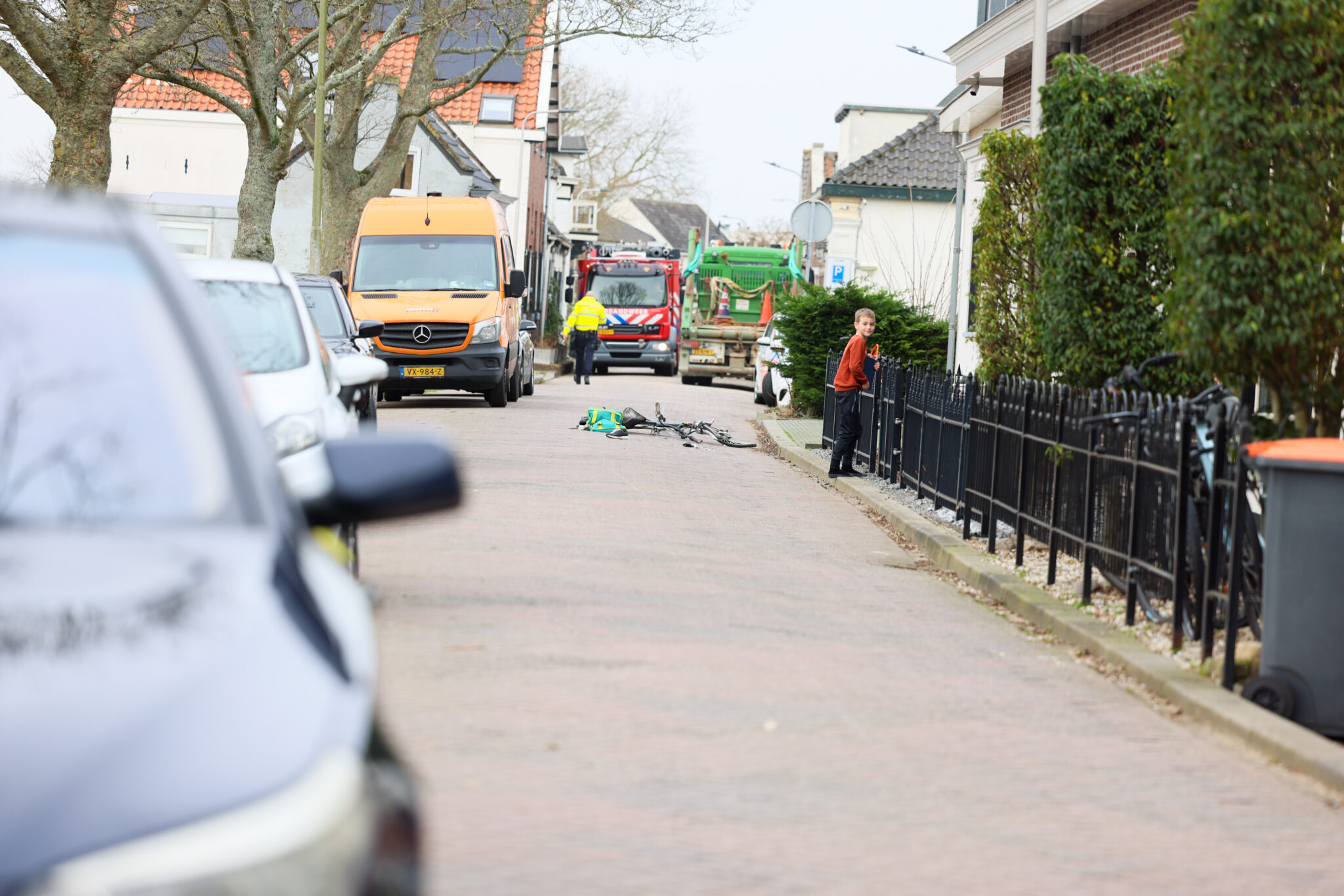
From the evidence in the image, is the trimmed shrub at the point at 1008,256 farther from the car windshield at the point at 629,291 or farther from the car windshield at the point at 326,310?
the car windshield at the point at 629,291

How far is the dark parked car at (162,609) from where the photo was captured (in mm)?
1857

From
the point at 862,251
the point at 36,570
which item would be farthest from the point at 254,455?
the point at 862,251

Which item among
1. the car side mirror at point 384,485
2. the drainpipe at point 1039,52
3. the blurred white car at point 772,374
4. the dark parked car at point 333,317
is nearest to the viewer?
the car side mirror at point 384,485

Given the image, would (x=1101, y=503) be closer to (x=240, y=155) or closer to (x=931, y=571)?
(x=931, y=571)

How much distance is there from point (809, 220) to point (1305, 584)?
18167 millimetres

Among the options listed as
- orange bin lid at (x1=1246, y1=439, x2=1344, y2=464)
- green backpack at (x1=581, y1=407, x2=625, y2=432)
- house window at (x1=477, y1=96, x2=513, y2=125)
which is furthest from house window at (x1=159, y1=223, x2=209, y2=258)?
orange bin lid at (x1=1246, y1=439, x2=1344, y2=464)

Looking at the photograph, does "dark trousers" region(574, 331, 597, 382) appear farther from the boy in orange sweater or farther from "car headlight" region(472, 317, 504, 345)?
the boy in orange sweater

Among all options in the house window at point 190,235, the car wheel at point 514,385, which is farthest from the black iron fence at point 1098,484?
the house window at point 190,235

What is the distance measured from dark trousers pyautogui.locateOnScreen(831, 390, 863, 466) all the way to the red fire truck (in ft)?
90.1

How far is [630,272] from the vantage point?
152 feet

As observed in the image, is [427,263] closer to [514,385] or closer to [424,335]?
[424,335]

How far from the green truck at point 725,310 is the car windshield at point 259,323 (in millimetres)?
32323

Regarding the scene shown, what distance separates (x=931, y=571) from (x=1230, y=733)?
17.0ft

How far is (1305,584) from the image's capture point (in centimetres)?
688
